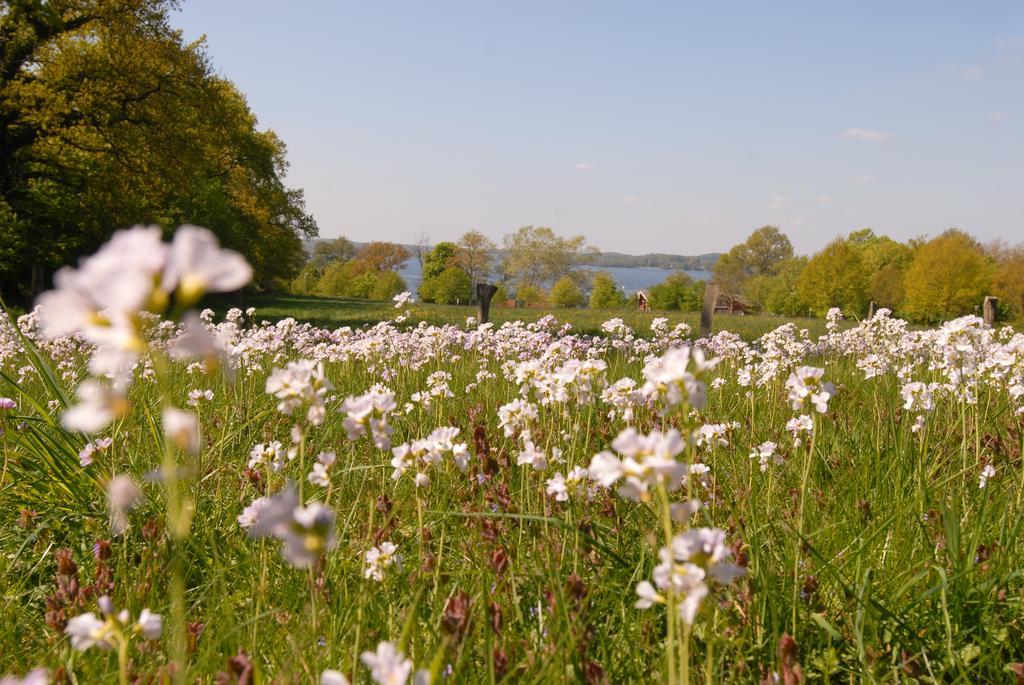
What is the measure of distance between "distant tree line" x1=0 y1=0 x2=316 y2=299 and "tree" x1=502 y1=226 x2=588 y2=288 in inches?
3503

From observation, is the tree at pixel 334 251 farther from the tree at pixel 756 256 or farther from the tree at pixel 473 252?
the tree at pixel 756 256

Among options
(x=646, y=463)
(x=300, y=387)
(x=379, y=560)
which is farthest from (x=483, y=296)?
(x=646, y=463)

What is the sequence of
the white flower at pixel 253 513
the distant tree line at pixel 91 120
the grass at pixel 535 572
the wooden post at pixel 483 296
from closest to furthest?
1. the white flower at pixel 253 513
2. the grass at pixel 535 572
3. the wooden post at pixel 483 296
4. the distant tree line at pixel 91 120

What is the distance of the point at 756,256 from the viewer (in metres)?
118

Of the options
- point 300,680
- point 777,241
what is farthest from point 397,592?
point 777,241

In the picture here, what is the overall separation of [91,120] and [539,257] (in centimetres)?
9483

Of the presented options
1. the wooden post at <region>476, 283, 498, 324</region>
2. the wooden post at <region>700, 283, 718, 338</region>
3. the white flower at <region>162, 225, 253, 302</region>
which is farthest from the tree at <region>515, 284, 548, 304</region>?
the white flower at <region>162, 225, 253, 302</region>

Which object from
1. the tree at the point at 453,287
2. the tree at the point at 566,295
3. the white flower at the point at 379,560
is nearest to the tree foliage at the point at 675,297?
the tree at the point at 566,295

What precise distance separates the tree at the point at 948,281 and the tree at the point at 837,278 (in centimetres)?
1093

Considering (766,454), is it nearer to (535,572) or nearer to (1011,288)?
(535,572)

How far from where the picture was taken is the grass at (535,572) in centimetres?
202

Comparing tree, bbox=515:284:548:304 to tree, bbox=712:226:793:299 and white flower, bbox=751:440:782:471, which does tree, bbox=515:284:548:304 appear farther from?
white flower, bbox=751:440:782:471

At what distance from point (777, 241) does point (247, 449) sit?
124 metres

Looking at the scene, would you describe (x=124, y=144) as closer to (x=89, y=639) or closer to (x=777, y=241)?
(x=89, y=639)
